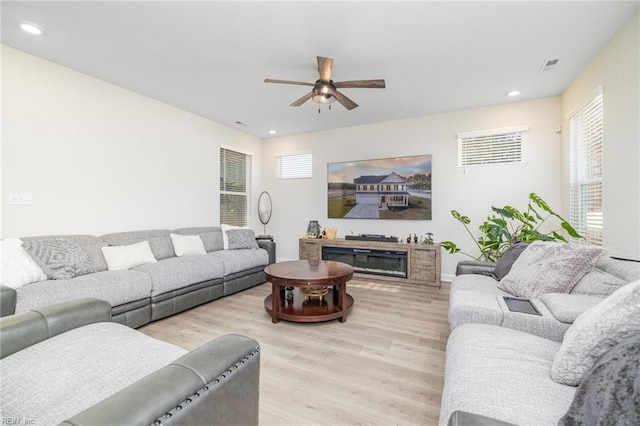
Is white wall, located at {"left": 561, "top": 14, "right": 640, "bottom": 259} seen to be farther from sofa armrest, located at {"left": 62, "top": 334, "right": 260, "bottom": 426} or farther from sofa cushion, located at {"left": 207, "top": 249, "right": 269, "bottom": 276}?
sofa cushion, located at {"left": 207, "top": 249, "right": 269, "bottom": 276}

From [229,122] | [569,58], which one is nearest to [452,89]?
A: [569,58]

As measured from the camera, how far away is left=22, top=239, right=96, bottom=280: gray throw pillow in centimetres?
244

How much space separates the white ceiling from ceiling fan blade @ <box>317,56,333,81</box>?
9.9 inches

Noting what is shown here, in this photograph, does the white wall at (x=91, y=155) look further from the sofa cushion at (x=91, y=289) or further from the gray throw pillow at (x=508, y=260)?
the gray throw pillow at (x=508, y=260)

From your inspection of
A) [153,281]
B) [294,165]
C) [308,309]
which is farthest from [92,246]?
[294,165]

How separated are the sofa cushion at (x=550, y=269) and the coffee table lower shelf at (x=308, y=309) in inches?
59.6

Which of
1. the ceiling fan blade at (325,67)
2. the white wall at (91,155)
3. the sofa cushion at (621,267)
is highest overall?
the ceiling fan blade at (325,67)

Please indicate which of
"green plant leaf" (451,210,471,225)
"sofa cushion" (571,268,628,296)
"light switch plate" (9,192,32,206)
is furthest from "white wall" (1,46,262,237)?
"sofa cushion" (571,268,628,296)

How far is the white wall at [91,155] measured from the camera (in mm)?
2760

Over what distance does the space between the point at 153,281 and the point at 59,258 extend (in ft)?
2.62

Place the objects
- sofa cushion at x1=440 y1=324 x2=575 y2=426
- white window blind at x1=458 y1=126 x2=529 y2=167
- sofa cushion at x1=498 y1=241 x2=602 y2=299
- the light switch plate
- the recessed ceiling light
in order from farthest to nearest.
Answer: white window blind at x1=458 y1=126 x2=529 y2=167 → the light switch plate → the recessed ceiling light → sofa cushion at x1=498 y1=241 x2=602 y2=299 → sofa cushion at x1=440 y1=324 x2=575 y2=426

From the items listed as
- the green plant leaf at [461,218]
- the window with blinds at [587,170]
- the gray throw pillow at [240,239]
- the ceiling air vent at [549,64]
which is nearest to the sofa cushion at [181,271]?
the gray throw pillow at [240,239]

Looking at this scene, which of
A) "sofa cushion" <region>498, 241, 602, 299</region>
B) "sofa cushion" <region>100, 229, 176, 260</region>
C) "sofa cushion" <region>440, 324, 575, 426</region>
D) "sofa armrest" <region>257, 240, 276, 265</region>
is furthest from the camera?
"sofa armrest" <region>257, 240, 276, 265</region>

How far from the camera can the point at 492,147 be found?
13.9 ft
